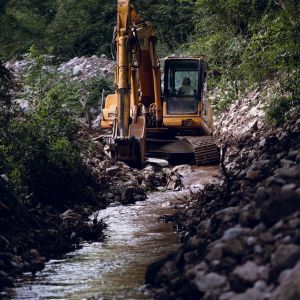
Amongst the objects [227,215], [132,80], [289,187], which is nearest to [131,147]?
[132,80]

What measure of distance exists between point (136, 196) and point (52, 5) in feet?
91.7

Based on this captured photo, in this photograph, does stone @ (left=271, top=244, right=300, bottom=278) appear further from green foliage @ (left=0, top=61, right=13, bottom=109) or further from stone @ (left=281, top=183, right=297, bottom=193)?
green foliage @ (left=0, top=61, right=13, bottom=109)

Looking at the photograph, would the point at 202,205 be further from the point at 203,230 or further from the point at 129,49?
the point at 129,49

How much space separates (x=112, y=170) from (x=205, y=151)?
3852mm

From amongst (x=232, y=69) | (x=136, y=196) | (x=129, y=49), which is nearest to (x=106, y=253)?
(x=136, y=196)

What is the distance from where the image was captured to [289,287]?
697cm

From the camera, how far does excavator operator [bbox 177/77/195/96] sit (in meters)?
23.4

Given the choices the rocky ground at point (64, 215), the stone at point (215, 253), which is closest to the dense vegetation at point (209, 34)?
the rocky ground at point (64, 215)

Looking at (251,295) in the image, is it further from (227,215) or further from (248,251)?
(227,215)

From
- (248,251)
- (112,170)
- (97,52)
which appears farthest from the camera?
(97,52)

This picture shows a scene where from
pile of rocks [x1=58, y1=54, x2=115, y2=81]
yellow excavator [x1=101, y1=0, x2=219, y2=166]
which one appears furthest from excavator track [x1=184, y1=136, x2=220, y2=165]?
pile of rocks [x1=58, y1=54, x2=115, y2=81]

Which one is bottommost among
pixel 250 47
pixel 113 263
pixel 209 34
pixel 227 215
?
pixel 113 263

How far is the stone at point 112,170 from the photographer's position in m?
19.7

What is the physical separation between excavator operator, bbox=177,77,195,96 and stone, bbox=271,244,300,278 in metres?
15.8
